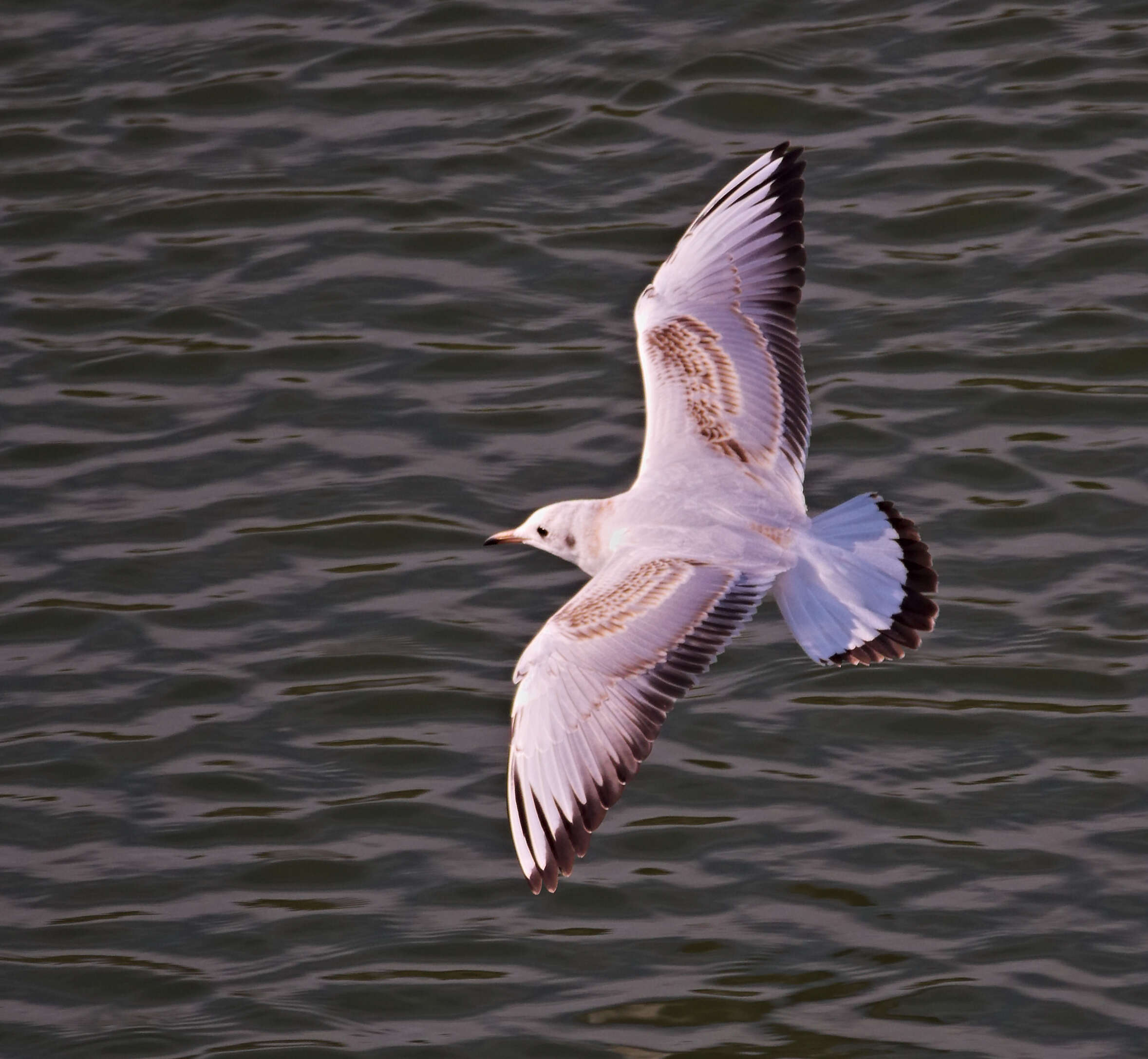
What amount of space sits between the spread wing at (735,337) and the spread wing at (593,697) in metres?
0.72

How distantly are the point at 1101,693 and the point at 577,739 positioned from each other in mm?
1910

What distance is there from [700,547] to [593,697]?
24.2 inches

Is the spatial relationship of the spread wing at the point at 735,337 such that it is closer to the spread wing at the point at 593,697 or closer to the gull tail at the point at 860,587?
the gull tail at the point at 860,587

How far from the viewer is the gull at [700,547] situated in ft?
16.4

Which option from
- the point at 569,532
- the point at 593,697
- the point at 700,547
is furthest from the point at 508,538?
the point at 593,697

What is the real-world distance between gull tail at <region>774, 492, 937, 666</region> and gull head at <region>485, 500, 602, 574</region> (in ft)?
1.81

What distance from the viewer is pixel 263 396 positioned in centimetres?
771

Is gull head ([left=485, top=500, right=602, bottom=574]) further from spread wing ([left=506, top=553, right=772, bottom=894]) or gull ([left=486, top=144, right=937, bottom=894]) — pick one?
spread wing ([left=506, top=553, right=772, bottom=894])

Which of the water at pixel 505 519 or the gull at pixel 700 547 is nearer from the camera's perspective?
the gull at pixel 700 547

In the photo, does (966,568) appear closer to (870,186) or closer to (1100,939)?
(1100,939)

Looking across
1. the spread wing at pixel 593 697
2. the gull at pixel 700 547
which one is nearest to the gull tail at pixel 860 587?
the gull at pixel 700 547

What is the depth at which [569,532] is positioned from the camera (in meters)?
5.85

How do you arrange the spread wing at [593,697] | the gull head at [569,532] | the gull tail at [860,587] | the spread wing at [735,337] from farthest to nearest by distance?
the spread wing at [735,337] < the gull head at [569,532] < the gull tail at [860,587] < the spread wing at [593,697]

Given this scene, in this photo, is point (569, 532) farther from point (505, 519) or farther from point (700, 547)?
point (505, 519)
